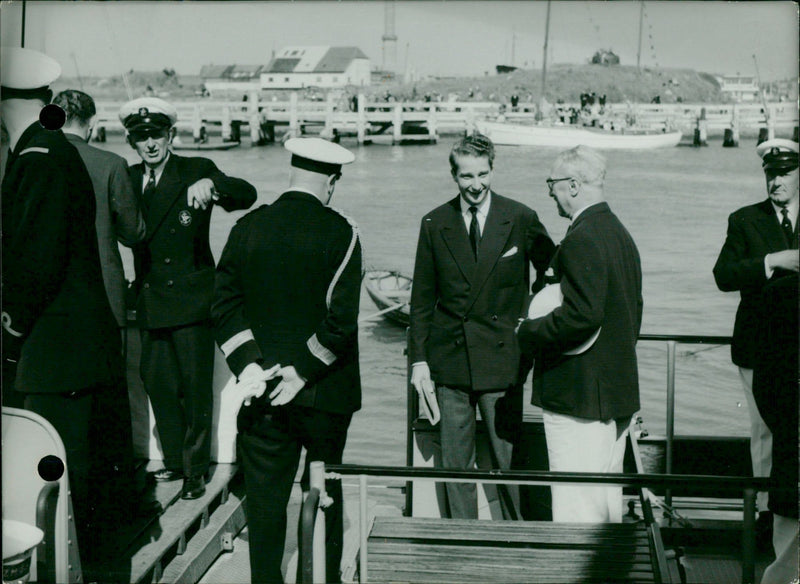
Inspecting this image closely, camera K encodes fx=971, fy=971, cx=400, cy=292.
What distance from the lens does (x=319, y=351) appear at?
3.30 m

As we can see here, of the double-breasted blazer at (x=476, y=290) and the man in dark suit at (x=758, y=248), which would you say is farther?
the double-breasted blazer at (x=476, y=290)

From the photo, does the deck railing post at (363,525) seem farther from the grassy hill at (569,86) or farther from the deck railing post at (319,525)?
the grassy hill at (569,86)

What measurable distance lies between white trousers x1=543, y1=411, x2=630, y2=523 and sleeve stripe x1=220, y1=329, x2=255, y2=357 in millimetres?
1100

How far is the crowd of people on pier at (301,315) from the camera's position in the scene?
2.98m

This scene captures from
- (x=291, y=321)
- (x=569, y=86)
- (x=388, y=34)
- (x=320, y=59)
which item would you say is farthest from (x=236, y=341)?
(x=569, y=86)

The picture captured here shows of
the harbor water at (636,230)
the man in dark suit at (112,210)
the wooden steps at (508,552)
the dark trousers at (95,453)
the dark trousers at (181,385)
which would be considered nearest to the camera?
the wooden steps at (508,552)

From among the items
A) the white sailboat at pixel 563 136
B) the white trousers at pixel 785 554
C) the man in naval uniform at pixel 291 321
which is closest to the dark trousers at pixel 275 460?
the man in naval uniform at pixel 291 321

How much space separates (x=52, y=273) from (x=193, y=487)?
155 cm

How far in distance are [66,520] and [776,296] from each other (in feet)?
7.06

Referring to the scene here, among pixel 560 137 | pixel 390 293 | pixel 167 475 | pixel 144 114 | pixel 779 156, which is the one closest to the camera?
pixel 779 156

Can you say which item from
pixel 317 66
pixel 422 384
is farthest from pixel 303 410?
pixel 317 66

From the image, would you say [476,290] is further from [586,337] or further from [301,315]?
[301,315]

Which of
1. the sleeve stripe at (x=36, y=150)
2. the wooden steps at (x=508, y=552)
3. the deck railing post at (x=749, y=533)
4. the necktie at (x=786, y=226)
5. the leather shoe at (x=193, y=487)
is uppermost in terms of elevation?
the sleeve stripe at (x=36, y=150)

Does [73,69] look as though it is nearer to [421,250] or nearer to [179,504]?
[421,250]
